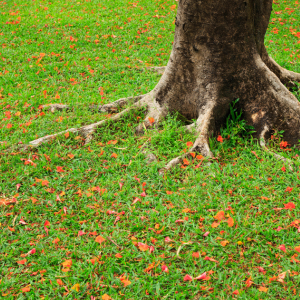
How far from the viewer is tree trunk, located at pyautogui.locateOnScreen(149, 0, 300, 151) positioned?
12.7ft

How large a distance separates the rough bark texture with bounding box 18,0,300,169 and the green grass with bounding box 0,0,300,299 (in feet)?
0.92

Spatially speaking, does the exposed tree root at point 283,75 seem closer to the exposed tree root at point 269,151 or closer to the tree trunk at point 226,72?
the tree trunk at point 226,72

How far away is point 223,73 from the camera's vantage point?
13.4ft

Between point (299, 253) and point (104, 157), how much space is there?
2.69 meters

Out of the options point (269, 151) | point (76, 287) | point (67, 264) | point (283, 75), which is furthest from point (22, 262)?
point (283, 75)

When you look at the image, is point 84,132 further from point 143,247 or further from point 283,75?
point 283,75

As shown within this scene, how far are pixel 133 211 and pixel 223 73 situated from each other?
232cm

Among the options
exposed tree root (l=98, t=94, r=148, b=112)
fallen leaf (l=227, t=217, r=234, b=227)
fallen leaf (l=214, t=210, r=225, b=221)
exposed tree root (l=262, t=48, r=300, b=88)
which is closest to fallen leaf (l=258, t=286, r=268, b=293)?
fallen leaf (l=227, t=217, r=234, b=227)

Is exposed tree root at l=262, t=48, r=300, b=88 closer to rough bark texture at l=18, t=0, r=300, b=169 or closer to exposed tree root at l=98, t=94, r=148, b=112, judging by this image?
rough bark texture at l=18, t=0, r=300, b=169

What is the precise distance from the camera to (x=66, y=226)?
3.23 m

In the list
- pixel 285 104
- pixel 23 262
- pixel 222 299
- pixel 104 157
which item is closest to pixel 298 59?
pixel 285 104

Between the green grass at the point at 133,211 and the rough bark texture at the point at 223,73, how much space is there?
280 mm

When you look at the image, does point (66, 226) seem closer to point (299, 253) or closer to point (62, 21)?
point (299, 253)

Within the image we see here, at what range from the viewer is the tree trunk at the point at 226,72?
3.87 metres
